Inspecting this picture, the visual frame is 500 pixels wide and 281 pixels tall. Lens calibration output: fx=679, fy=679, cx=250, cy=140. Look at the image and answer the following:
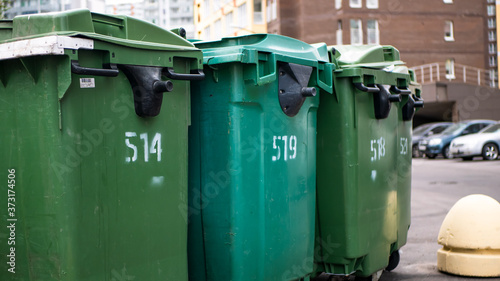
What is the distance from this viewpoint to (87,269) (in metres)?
3.48

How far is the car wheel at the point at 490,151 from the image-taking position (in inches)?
961

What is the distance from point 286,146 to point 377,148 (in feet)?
4.28

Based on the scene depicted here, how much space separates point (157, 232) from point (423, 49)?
1783 inches

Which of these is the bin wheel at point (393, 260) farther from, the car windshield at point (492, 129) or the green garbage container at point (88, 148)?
the car windshield at point (492, 129)

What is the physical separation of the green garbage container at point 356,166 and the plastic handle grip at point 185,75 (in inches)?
60.4

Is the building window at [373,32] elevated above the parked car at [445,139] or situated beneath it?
elevated above

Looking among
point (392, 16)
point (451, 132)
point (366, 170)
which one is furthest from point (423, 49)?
point (366, 170)

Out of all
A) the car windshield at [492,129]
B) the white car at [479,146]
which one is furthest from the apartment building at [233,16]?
the white car at [479,146]

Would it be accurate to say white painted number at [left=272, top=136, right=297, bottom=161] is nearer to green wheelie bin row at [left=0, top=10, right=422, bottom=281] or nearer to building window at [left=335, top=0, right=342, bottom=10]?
green wheelie bin row at [left=0, top=10, right=422, bottom=281]

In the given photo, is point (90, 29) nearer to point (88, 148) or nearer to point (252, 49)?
point (88, 148)

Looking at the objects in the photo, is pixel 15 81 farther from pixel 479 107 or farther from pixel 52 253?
pixel 479 107

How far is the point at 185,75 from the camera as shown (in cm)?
399

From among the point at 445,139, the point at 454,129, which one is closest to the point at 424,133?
the point at 454,129

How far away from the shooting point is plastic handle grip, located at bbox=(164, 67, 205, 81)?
392 cm
